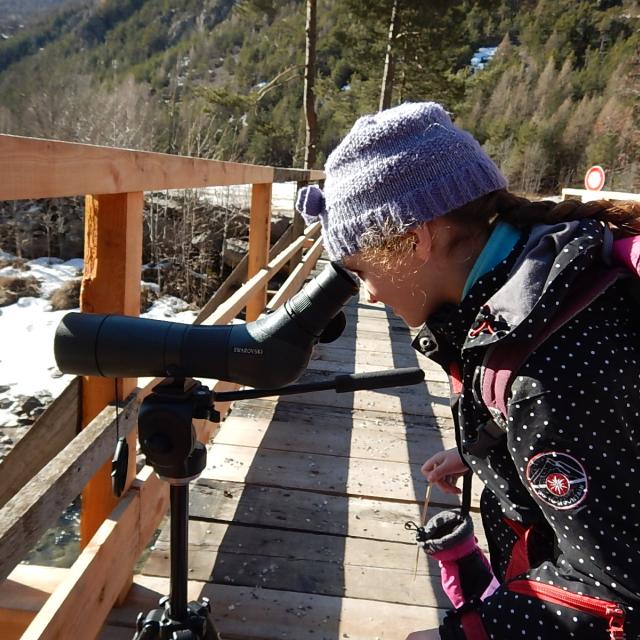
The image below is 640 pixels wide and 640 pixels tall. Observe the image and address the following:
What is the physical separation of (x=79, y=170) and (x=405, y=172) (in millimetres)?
605

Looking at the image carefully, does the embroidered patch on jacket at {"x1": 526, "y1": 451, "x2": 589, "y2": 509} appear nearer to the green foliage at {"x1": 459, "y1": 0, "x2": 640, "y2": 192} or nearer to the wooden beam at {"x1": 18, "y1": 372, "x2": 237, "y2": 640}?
the wooden beam at {"x1": 18, "y1": 372, "x2": 237, "y2": 640}

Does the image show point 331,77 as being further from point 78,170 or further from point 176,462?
point 176,462

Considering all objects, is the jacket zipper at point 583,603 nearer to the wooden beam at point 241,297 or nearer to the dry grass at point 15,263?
the wooden beam at point 241,297

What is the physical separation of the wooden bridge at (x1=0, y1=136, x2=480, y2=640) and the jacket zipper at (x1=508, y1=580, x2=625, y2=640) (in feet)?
2.73

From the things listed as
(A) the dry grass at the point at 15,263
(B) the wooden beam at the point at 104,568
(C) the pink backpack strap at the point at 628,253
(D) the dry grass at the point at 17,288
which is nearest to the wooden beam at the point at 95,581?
(B) the wooden beam at the point at 104,568

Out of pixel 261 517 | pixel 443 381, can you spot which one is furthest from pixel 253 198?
pixel 261 517

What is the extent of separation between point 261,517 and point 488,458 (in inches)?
55.7

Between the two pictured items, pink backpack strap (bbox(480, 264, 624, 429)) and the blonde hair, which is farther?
the blonde hair

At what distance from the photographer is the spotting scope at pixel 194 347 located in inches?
37.2

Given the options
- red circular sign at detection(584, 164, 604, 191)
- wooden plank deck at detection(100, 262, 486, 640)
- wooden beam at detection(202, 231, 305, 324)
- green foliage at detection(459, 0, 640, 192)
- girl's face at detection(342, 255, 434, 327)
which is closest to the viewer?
girl's face at detection(342, 255, 434, 327)

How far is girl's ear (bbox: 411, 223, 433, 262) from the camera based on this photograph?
3.31 ft

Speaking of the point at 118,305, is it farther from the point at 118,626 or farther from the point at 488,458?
the point at 488,458

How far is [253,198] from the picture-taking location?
11.6 ft

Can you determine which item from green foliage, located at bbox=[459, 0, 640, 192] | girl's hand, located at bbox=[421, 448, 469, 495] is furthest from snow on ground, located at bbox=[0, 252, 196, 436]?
green foliage, located at bbox=[459, 0, 640, 192]
